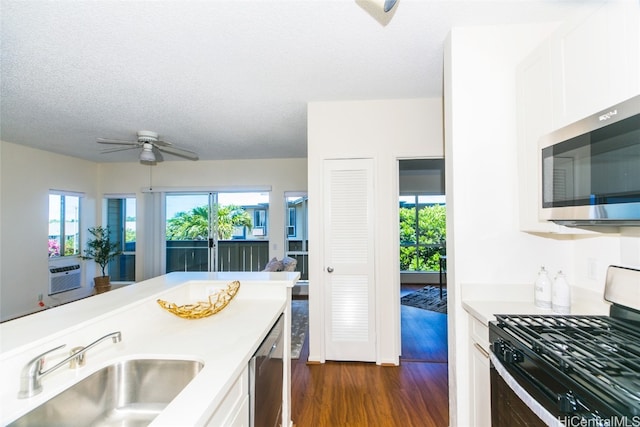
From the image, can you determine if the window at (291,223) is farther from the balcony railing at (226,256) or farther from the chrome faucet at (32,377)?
the chrome faucet at (32,377)

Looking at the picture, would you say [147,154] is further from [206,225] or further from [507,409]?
[507,409]

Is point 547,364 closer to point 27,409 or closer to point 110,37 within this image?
point 27,409

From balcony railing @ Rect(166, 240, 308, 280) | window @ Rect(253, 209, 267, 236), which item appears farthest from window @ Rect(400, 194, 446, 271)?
window @ Rect(253, 209, 267, 236)

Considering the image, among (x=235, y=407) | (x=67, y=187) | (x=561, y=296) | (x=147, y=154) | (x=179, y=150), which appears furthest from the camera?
(x=67, y=187)

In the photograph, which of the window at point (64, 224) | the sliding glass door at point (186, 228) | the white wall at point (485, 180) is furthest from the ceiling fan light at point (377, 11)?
the window at point (64, 224)

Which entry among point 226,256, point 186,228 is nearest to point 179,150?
point 186,228

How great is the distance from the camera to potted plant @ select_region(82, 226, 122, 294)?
5.20m

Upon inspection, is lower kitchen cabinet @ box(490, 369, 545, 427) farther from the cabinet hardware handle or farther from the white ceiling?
the white ceiling

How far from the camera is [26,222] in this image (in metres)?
4.32

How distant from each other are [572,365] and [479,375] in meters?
0.79

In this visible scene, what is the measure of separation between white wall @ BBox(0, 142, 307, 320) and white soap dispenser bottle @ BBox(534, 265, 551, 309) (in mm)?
4214

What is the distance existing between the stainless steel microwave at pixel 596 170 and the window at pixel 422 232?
498 centimetres

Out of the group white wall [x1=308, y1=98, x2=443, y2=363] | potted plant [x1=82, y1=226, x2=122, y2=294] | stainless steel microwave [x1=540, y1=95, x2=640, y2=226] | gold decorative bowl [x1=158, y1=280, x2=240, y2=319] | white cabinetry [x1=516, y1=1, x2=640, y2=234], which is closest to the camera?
stainless steel microwave [x1=540, y1=95, x2=640, y2=226]

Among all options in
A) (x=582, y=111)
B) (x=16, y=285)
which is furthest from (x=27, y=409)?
(x=16, y=285)
